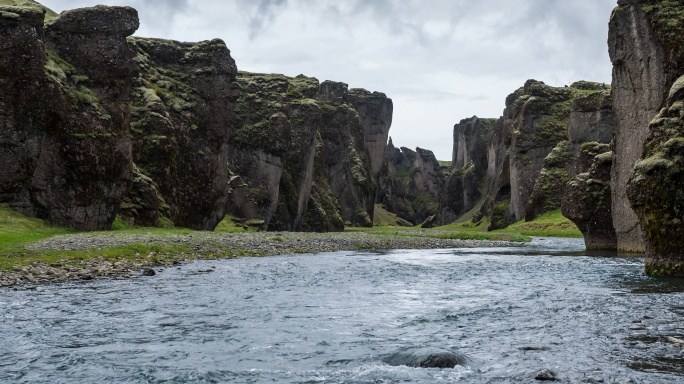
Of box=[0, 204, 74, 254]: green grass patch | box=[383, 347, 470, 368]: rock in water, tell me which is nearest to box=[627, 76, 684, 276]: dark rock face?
box=[383, 347, 470, 368]: rock in water

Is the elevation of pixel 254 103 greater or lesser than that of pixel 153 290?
greater

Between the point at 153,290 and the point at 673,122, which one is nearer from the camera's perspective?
the point at 153,290

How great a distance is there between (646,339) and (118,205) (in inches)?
2342

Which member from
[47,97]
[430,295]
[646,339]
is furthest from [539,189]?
[646,339]

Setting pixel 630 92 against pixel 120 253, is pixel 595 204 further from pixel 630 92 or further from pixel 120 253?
pixel 120 253

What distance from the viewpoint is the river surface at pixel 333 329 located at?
14.0m

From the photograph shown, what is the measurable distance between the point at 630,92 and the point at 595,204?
13.5 m

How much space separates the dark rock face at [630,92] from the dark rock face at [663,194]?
17609 mm

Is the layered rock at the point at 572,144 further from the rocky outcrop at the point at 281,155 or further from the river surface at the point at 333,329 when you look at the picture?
the river surface at the point at 333,329

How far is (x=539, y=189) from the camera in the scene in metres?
128

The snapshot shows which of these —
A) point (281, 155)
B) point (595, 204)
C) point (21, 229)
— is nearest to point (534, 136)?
point (281, 155)

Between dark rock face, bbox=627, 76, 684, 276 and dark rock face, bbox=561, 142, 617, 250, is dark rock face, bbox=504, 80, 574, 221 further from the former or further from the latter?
dark rock face, bbox=627, 76, 684, 276

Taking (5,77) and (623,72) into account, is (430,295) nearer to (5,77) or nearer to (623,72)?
(623,72)

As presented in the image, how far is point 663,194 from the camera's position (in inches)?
1186
